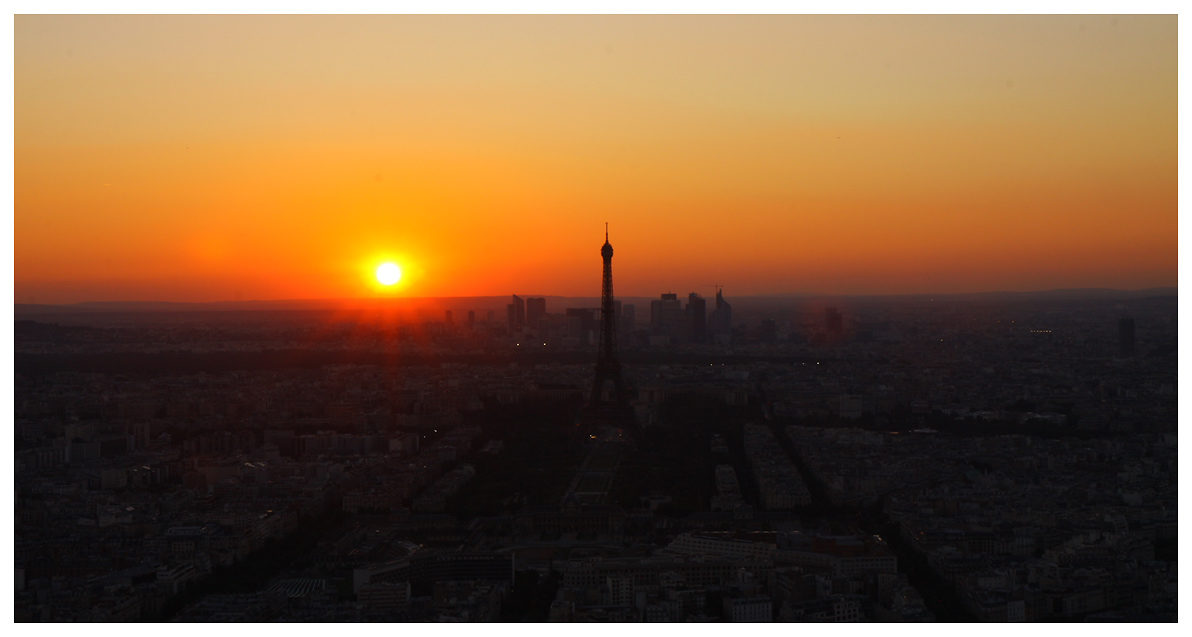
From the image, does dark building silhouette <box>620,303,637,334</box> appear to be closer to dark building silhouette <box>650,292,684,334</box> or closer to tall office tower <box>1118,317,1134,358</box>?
dark building silhouette <box>650,292,684,334</box>

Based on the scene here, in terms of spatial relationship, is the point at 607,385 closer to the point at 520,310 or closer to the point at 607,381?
the point at 607,381

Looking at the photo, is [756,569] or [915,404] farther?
[915,404]

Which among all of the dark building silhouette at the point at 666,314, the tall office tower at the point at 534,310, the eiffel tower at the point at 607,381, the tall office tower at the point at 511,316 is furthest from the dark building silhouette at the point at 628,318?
the eiffel tower at the point at 607,381

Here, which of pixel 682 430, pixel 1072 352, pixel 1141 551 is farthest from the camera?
pixel 1072 352

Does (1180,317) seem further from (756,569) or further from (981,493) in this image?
(981,493)

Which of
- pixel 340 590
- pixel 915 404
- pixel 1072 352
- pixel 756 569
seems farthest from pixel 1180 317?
pixel 1072 352

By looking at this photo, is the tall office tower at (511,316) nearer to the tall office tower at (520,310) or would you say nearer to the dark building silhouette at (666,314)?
the tall office tower at (520,310)

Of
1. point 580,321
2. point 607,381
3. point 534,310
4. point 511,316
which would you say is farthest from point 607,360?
point 511,316
